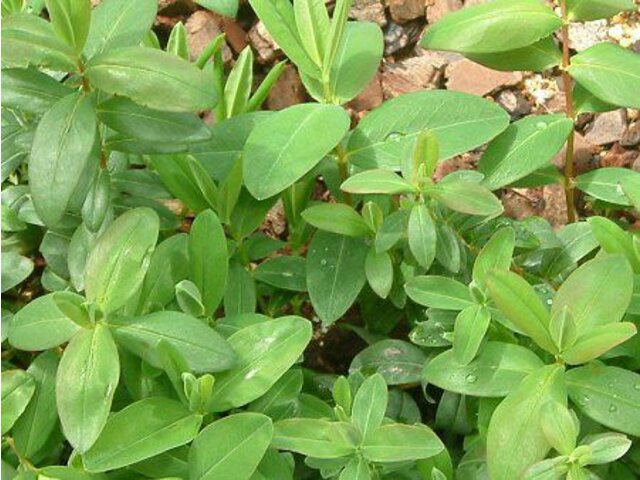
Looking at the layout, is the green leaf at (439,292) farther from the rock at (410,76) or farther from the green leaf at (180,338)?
the rock at (410,76)

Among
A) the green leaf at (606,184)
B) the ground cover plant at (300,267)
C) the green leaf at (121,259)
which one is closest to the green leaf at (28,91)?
the ground cover plant at (300,267)

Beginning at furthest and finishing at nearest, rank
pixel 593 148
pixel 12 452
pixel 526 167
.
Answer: pixel 593 148
pixel 526 167
pixel 12 452

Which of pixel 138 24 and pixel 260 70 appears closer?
pixel 138 24

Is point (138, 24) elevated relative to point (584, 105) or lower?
elevated

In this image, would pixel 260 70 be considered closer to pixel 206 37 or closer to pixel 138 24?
pixel 206 37

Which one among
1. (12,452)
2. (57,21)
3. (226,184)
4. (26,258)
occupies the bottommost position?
(12,452)

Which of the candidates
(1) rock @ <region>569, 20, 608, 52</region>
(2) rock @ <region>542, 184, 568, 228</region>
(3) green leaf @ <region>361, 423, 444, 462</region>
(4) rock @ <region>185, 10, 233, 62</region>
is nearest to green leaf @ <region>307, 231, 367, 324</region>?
(3) green leaf @ <region>361, 423, 444, 462</region>

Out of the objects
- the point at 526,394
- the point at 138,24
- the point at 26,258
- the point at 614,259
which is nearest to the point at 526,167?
the point at 614,259

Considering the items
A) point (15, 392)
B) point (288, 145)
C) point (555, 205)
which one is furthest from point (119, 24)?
point (555, 205)
